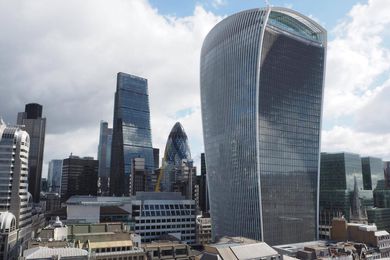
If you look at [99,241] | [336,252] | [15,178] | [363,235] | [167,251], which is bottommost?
[336,252]

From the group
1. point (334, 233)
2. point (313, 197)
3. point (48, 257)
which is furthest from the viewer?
point (313, 197)

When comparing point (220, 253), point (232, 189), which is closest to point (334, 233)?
point (232, 189)

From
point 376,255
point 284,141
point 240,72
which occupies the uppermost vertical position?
point 240,72

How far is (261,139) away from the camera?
179 metres

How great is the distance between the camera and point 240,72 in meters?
184

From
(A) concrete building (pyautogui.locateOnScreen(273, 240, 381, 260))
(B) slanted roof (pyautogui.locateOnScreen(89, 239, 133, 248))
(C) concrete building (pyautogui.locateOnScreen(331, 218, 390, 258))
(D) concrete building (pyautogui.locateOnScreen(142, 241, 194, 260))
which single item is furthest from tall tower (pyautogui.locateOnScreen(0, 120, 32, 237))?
(C) concrete building (pyautogui.locateOnScreen(331, 218, 390, 258))

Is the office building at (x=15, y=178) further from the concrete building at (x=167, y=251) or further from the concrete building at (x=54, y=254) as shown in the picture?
the concrete building at (x=54, y=254)

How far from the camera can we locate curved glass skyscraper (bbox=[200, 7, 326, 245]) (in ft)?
583

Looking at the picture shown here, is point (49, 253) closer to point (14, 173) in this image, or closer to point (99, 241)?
point (99, 241)

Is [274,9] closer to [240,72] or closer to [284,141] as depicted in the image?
[240,72]

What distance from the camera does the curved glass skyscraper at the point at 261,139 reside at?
178 metres

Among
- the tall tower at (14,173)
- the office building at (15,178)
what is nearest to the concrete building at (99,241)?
the office building at (15,178)

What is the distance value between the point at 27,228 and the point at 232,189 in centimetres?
10545

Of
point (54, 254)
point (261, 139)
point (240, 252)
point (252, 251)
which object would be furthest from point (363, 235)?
point (54, 254)
